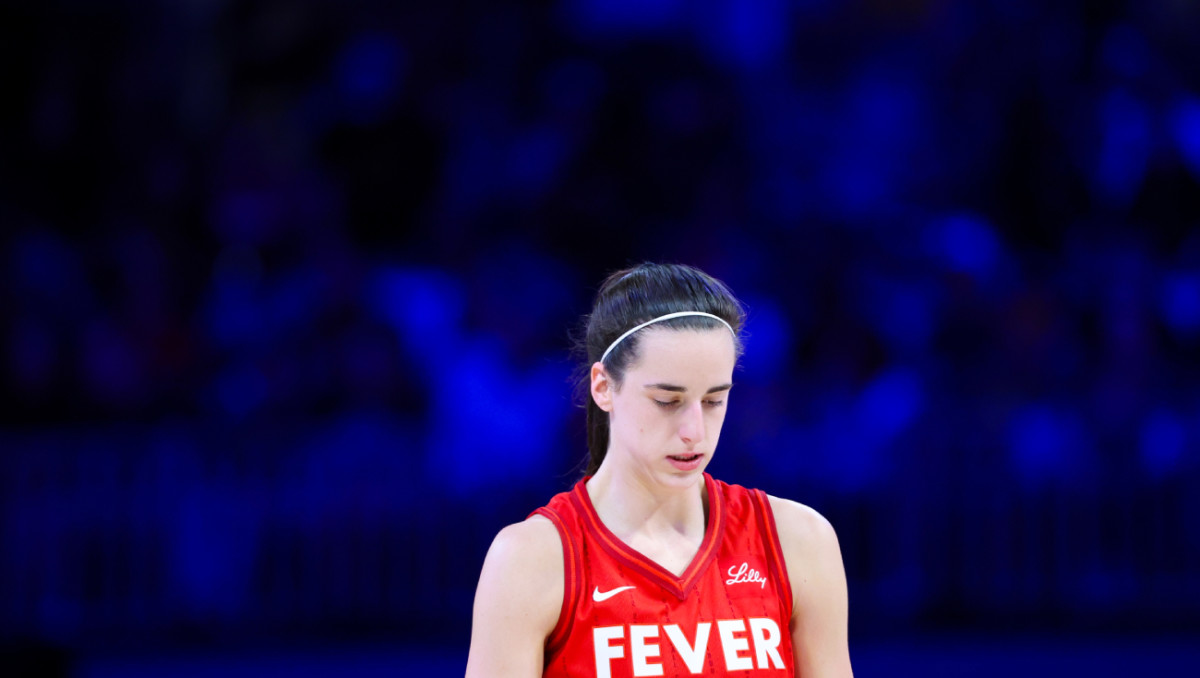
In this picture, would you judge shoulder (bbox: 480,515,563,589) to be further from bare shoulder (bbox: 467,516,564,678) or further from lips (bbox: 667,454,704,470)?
lips (bbox: 667,454,704,470)

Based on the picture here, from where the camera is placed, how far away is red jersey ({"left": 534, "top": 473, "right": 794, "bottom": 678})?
192 cm

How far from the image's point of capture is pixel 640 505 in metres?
2.04

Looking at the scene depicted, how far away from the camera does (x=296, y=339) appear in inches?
245

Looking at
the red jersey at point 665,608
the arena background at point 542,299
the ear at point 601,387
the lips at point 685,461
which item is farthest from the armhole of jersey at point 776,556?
the arena background at point 542,299

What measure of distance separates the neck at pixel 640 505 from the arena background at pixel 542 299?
2.47 m

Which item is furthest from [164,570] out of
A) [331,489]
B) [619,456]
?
[619,456]

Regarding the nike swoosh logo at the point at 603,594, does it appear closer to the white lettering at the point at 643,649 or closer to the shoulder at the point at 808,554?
the white lettering at the point at 643,649

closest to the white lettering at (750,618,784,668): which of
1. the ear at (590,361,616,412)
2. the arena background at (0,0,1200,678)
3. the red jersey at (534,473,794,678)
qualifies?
the red jersey at (534,473,794,678)

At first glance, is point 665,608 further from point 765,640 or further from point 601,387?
point 601,387

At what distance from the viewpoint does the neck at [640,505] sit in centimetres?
203

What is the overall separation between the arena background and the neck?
8.10ft

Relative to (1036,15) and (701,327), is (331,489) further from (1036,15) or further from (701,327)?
(1036,15)

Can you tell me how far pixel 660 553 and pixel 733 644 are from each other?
0.19 metres

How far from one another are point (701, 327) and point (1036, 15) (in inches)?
236
